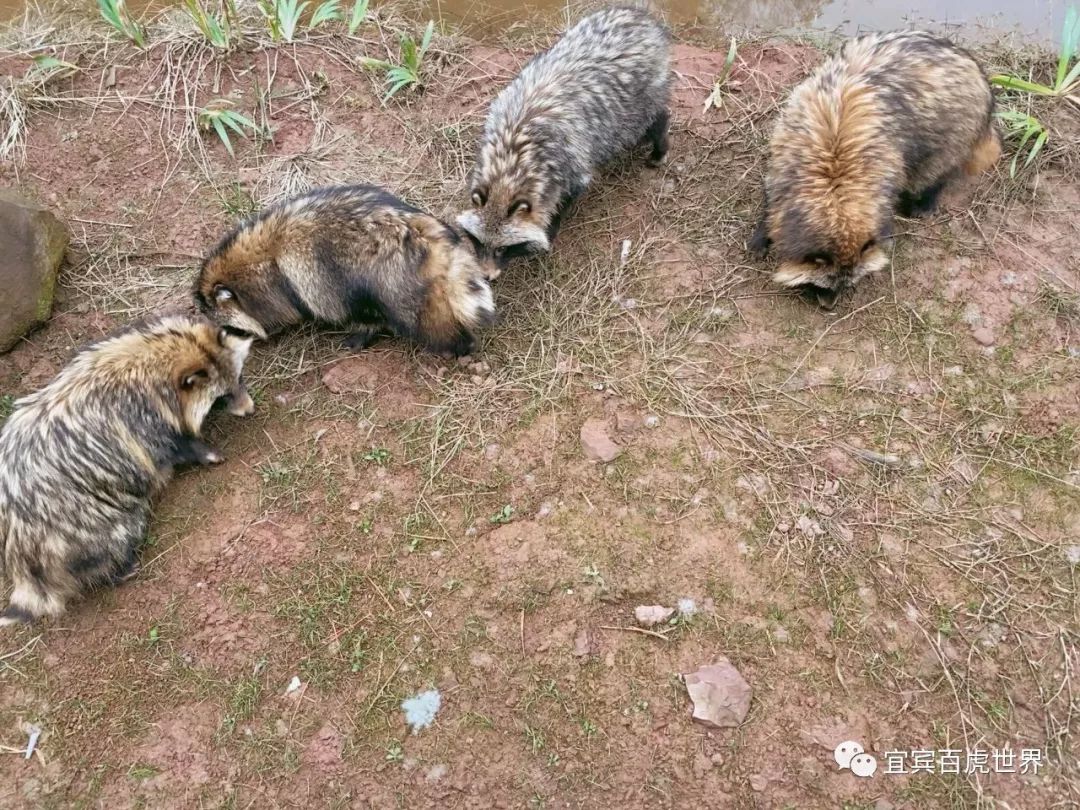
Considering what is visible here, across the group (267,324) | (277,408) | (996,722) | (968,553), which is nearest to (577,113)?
(267,324)

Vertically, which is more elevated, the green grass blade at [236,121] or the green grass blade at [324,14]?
the green grass blade at [324,14]

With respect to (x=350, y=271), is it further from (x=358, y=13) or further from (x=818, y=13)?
(x=818, y=13)

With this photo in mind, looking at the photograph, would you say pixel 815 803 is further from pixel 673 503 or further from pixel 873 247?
pixel 873 247

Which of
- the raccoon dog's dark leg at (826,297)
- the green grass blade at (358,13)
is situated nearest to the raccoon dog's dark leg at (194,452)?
the raccoon dog's dark leg at (826,297)

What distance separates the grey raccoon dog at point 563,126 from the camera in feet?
15.3

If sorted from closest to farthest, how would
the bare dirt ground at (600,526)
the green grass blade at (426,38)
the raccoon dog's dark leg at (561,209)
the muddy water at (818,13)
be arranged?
1. the bare dirt ground at (600,526)
2. the raccoon dog's dark leg at (561,209)
3. the green grass blade at (426,38)
4. the muddy water at (818,13)

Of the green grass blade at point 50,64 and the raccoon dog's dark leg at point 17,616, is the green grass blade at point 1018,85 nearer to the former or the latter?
the raccoon dog's dark leg at point 17,616

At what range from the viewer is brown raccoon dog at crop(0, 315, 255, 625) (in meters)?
3.70

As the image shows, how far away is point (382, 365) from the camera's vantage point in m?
4.64

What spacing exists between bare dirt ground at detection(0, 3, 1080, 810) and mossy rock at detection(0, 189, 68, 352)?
137 mm

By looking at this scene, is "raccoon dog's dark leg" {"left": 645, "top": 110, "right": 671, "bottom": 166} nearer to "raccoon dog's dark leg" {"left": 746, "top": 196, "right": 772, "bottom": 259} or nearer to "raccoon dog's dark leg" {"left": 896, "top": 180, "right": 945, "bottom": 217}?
"raccoon dog's dark leg" {"left": 746, "top": 196, "right": 772, "bottom": 259}

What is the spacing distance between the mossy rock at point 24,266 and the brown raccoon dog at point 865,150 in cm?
480

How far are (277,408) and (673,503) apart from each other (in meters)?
2.52

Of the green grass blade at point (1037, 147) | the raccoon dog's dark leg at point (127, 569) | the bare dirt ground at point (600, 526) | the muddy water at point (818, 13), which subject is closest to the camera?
the bare dirt ground at point (600, 526)
